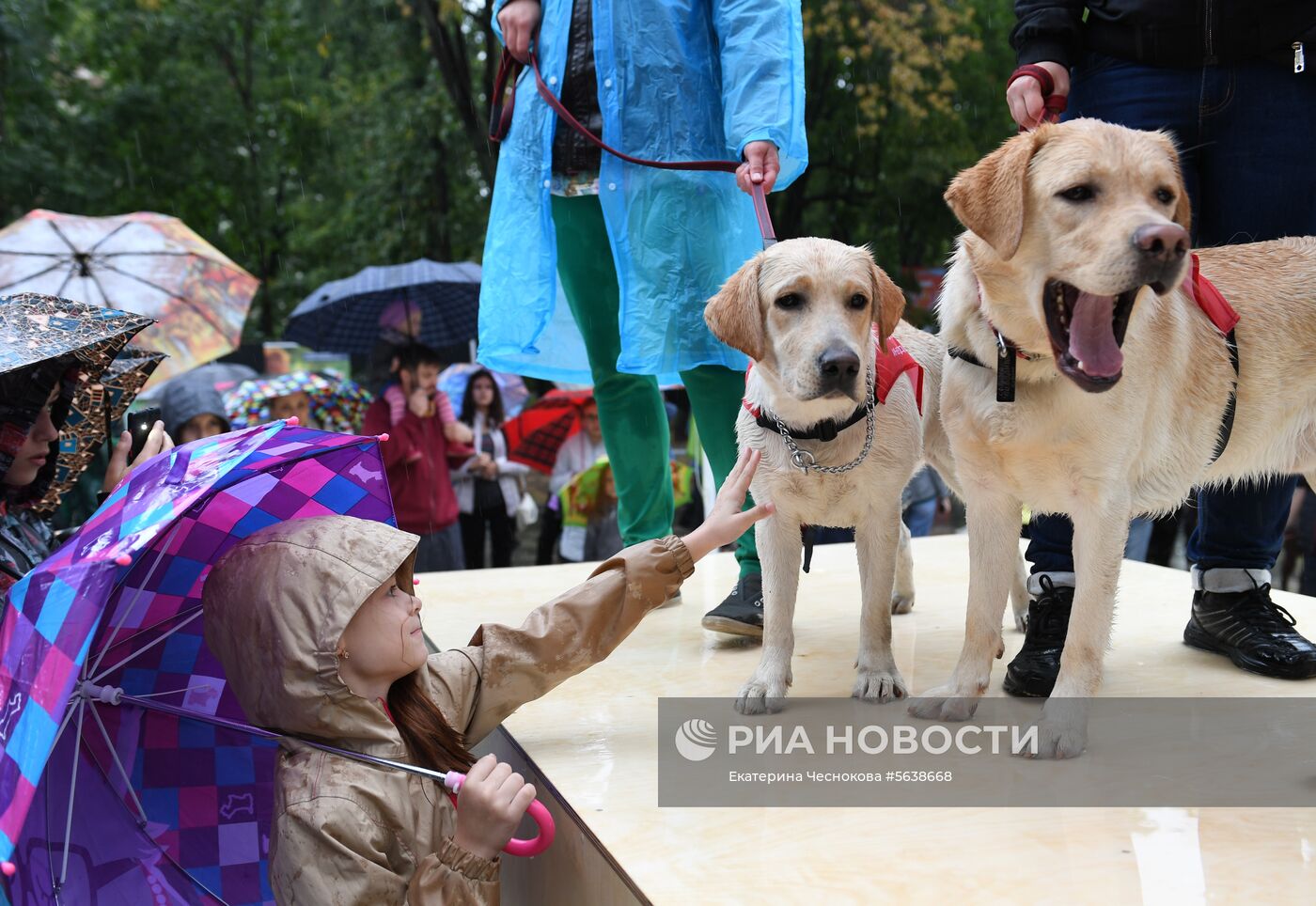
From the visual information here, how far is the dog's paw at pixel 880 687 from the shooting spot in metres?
2.68

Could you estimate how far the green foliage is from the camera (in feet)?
45.7

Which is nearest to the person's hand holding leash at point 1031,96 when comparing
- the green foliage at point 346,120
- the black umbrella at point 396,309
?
the black umbrella at point 396,309

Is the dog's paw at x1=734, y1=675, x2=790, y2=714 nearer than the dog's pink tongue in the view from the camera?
No

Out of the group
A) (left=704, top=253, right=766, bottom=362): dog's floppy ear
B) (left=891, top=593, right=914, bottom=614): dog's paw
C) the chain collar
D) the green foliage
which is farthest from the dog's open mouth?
the green foliage

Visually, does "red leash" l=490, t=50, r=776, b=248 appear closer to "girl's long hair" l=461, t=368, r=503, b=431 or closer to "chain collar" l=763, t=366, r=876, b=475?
"chain collar" l=763, t=366, r=876, b=475

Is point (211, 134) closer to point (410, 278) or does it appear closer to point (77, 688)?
point (410, 278)

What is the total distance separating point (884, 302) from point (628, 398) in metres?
1.24

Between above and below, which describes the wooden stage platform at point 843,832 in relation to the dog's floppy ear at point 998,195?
below

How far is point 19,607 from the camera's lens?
1780mm

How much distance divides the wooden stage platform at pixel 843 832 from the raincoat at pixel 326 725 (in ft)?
1.05

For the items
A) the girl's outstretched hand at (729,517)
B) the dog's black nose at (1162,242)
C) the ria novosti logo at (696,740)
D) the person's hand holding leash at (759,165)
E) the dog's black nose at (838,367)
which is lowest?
the ria novosti logo at (696,740)

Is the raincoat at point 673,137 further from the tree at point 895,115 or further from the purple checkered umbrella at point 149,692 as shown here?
the tree at point 895,115

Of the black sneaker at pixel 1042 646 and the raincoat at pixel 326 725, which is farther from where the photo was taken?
the black sneaker at pixel 1042 646

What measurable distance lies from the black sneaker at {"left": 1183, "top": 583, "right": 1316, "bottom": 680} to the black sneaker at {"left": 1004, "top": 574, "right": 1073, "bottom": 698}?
18.3 inches
